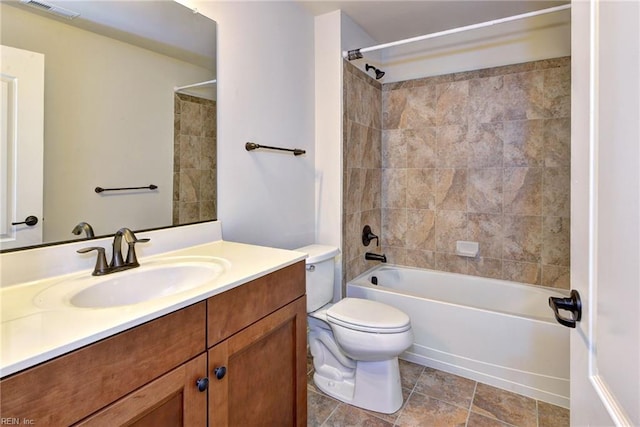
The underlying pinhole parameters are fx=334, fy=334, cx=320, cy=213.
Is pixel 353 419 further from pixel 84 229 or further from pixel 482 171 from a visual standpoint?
pixel 482 171

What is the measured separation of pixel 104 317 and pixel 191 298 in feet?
0.62

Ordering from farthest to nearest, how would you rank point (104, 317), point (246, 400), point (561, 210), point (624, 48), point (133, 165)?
point (561, 210), point (133, 165), point (246, 400), point (104, 317), point (624, 48)

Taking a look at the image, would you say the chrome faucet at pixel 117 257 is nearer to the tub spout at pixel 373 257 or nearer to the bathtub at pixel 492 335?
the bathtub at pixel 492 335

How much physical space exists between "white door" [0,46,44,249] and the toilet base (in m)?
1.55

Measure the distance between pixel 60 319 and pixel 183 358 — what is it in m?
0.28

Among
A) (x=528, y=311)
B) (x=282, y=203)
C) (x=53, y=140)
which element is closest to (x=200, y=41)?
(x=53, y=140)

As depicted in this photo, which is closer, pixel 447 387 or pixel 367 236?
pixel 447 387

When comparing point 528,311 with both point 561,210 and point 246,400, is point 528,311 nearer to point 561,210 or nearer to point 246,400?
point 561,210

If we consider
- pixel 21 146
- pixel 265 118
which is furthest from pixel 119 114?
pixel 265 118

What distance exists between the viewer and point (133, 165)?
1297mm

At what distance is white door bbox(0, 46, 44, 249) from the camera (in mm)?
956

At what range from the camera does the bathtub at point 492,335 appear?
1814 millimetres

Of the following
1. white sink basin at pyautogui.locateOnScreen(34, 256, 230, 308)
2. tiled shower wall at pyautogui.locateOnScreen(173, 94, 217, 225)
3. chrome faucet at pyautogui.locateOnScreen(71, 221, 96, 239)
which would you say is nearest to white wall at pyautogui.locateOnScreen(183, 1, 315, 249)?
tiled shower wall at pyautogui.locateOnScreen(173, 94, 217, 225)

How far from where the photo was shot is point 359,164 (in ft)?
8.25
